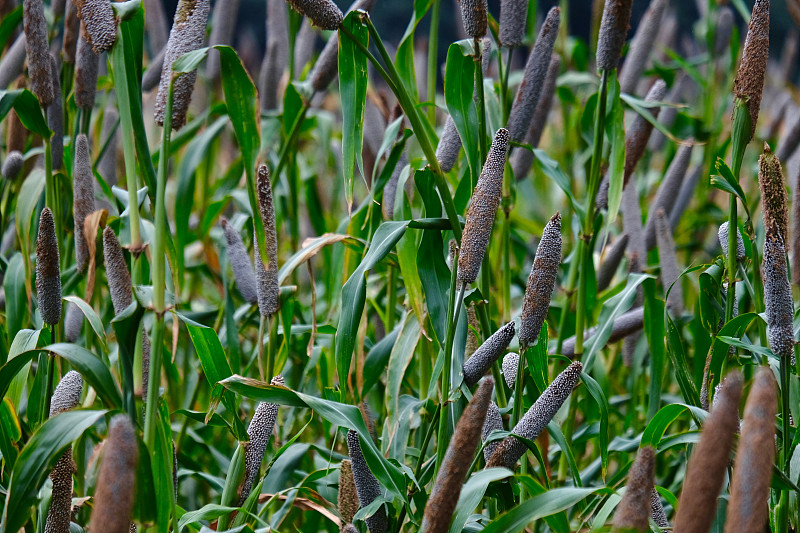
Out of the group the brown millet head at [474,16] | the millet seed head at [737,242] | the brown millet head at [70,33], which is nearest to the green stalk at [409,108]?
the brown millet head at [474,16]

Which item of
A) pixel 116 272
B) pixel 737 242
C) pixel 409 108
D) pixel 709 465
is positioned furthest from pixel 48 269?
pixel 737 242

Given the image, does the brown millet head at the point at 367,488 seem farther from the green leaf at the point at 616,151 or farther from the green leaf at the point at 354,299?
the green leaf at the point at 616,151

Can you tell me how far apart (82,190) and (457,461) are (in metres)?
0.66

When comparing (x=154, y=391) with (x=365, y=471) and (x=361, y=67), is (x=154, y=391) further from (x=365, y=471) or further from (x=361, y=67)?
(x=361, y=67)

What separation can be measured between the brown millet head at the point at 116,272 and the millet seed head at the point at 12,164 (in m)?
0.54

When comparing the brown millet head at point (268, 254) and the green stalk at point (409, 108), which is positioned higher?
the green stalk at point (409, 108)

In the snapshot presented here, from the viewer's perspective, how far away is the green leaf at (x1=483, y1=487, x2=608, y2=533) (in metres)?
0.71

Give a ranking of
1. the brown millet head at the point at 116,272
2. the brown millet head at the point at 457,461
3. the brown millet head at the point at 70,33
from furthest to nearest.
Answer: the brown millet head at the point at 70,33, the brown millet head at the point at 116,272, the brown millet head at the point at 457,461

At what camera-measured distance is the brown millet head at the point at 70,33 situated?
1.21 metres

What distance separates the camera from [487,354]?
810 millimetres

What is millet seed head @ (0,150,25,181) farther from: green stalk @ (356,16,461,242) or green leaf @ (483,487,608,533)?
green leaf @ (483,487,608,533)

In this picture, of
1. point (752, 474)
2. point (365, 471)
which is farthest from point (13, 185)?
point (752, 474)

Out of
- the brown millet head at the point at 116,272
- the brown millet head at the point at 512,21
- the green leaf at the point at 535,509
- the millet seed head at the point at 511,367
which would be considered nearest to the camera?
the green leaf at the point at 535,509

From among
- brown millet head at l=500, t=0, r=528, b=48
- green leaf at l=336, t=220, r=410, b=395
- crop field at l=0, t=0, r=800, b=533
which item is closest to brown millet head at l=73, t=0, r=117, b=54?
crop field at l=0, t=0, r=800, b=533
